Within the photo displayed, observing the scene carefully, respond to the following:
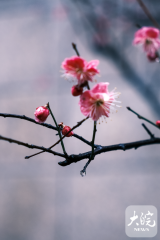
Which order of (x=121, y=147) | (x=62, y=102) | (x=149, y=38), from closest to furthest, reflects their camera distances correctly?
(x=121, y=147) < (x=149, y=38) < (x=62, y=102)

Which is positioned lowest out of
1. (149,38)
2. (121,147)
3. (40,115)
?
(121,147)

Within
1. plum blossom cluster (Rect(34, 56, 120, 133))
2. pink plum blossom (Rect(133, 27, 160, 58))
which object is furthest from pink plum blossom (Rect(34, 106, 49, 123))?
pink plum blossom (Rect(133, 27, 160, 58))

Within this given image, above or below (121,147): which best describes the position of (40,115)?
above

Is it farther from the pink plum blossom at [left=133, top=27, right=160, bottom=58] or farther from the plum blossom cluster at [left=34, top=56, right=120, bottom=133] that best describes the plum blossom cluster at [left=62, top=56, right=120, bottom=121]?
the pink plum blossom at [left=133, top=27, right=160, bottom=58]

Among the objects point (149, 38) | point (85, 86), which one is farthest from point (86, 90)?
point (149, 38)

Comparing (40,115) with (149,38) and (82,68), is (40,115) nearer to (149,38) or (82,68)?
(82,68)

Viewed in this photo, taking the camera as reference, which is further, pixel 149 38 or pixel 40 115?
pixel 149 38
